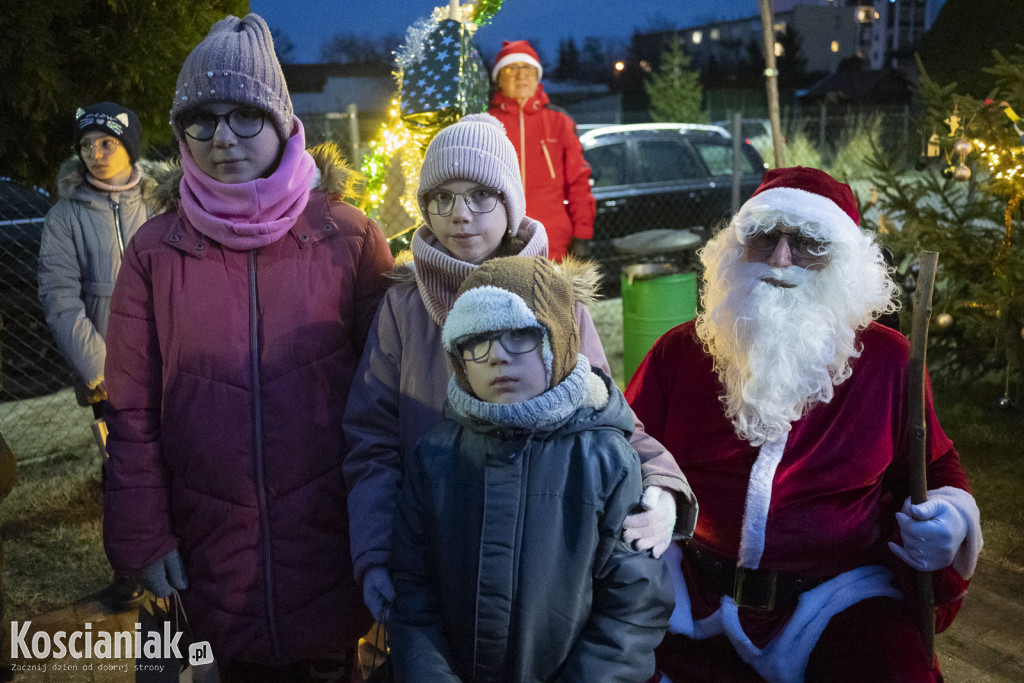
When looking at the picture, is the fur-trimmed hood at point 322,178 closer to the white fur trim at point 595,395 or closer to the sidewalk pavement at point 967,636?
the white fur trim at point 595,395

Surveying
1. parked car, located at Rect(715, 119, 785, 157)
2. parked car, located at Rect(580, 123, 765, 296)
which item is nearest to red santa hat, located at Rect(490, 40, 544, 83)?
parked car, located at Rect(580, 123, 765, 296)

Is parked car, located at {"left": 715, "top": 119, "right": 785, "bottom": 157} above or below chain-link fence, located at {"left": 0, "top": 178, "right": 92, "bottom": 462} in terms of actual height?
above

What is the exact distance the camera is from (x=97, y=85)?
15.5 feet

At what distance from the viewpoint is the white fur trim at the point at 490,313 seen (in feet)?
5.41

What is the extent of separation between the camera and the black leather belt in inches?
87.7

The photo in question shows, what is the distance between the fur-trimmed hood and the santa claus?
120cm

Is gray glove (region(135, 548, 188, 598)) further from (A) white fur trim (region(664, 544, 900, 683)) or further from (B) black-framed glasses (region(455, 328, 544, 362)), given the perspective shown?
(A) white fur trim (region(664, 544, 900, 683))

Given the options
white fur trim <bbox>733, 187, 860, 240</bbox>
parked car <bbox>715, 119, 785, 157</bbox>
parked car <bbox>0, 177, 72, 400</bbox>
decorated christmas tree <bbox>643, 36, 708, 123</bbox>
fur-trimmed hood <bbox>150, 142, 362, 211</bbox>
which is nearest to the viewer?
fur-trimmed hood <bbox>150, 142, 362, 211</bbox>

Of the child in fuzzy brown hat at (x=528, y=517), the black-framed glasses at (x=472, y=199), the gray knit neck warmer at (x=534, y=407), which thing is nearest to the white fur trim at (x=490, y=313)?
the child in fuzzy brown hat at (x=528, y=517)

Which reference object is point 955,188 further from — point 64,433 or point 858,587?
point 64,433

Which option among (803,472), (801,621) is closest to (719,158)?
(803,472)

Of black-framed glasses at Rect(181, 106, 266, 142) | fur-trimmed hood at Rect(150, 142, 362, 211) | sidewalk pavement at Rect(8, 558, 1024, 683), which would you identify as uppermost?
black-framed glasses at Rect(181, 106, 266, 142)

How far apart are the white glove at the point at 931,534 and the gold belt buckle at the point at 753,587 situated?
13.2 inches

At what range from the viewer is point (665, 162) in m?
9.53
